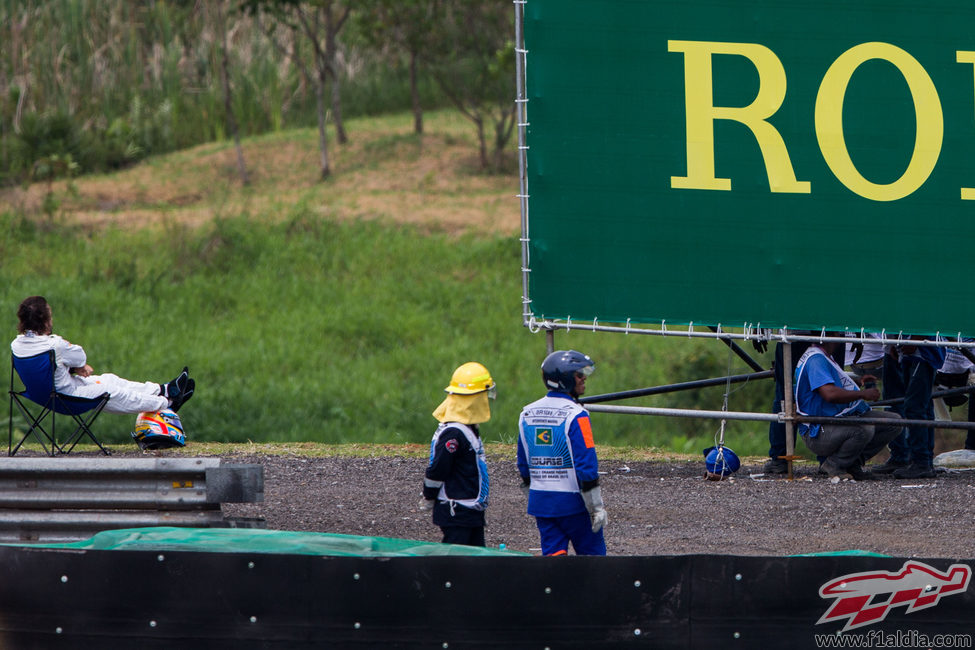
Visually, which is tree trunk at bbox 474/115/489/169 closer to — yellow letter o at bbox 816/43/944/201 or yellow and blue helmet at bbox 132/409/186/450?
yellow and blue helmet at bbox 132/409/186/450

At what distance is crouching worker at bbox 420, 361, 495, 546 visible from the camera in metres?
7.50

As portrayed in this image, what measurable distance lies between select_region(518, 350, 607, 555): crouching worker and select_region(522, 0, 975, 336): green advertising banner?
140 inches

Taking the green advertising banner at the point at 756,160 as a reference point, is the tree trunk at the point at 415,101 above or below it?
above

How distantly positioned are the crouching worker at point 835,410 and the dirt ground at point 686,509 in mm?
309

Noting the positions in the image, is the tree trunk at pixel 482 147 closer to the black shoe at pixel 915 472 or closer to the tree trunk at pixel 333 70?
the tree trunk at pixel 333 70

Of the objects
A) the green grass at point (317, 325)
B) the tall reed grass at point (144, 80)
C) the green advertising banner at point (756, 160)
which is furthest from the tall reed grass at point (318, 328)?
the tall reed grass at point (144, 80)

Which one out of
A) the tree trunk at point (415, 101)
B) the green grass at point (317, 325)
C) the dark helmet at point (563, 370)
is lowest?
the green grass at point (317, 325)

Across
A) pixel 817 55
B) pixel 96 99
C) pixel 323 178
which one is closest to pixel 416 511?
pixel 817 55

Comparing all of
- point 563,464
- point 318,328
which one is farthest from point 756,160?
point 318,328

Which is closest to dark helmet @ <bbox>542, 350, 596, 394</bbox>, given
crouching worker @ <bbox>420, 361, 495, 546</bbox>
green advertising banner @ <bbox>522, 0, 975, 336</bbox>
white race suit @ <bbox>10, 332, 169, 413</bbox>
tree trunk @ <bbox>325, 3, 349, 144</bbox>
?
crouching worker @ <bbox>420, 361, 495, 546</bbox>

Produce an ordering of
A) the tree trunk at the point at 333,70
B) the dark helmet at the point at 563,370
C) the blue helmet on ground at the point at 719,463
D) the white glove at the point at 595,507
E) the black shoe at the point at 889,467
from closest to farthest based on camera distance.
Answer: the white glove at the point at 595,507, the dark helmet at the point at 563,370, the blue helmet on ground at the point at 719,463, the black shoe at the point at 889,467, the tree trunk at the point at 333,70

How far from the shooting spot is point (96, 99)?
3862cm

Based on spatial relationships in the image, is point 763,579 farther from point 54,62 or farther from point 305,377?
point 54,62

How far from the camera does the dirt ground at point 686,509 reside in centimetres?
916
